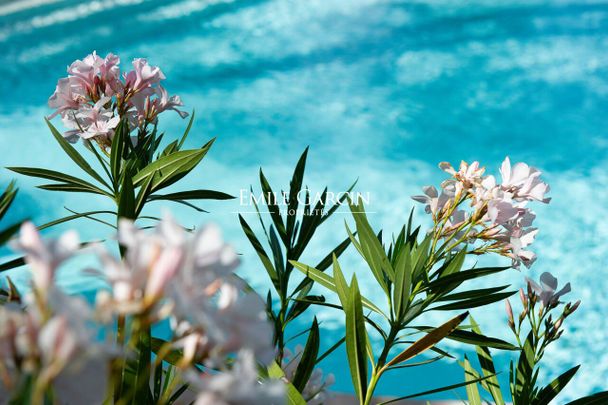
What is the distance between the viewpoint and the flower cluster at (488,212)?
1023 mm

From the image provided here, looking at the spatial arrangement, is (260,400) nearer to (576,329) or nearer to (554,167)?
(576,329)

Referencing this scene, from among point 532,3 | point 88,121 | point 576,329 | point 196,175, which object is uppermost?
point 532,3

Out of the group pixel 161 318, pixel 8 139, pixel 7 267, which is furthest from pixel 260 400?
pixel 8 139

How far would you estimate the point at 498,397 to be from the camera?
49.2 inches

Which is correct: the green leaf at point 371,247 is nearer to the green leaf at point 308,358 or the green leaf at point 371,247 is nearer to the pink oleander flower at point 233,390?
the green leaf at point 308,358

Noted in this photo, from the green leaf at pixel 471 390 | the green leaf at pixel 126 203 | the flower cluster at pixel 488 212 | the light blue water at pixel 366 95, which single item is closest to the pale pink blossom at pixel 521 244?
the flower cluster at pixel 488 212

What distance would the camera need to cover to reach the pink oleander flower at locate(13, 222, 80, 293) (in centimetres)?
30

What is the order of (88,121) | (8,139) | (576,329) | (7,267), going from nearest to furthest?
1. (7,267)
2. (88,121)
3. (576,329)
4. (8,139)

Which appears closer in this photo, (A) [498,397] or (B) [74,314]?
(B) [74,314]

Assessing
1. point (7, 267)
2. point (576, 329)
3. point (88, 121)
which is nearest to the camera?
Result: point (7, 267)

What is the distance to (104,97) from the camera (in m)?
1.15

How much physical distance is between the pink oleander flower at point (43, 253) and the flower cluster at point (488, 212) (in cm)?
81

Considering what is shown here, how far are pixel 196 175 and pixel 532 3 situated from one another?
493 cm

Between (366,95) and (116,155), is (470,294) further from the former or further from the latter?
(366,95)
